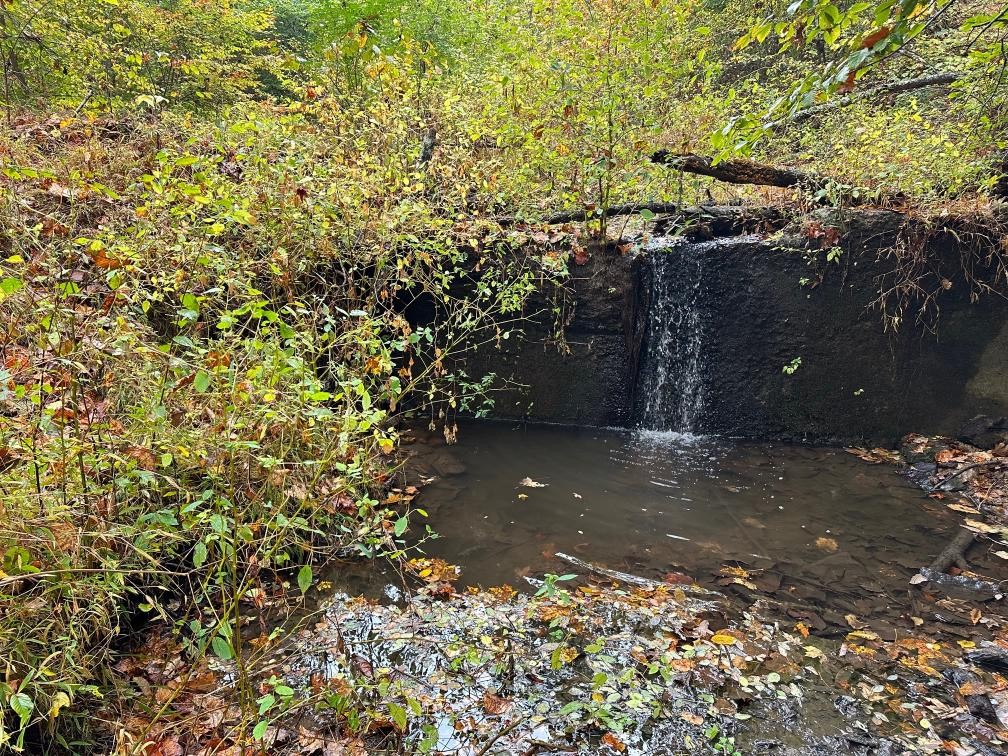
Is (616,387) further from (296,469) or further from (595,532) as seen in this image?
(296,469)

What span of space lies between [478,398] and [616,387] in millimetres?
1812

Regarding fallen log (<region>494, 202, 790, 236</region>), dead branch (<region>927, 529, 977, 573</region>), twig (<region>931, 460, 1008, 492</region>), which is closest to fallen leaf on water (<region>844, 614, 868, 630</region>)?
dead branch (<region>927, 529, 977, 573</region>)

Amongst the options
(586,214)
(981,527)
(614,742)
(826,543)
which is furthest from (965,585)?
(586,214)

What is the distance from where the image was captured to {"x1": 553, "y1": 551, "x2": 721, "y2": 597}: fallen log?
375cm

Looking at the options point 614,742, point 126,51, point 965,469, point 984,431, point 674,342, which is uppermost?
point 126,51

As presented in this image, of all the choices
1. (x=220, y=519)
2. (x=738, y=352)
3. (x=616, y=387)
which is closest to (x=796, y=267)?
(x=738, y=352)

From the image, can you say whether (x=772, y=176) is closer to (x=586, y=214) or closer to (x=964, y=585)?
(x=586, y=214)

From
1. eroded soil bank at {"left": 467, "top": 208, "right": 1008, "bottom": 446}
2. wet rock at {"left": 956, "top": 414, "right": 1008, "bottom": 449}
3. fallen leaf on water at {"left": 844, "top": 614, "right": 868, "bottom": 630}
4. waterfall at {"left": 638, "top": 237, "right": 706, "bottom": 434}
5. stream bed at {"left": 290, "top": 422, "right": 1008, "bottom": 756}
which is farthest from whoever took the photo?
waterfall at {"left": 638, "top": 237, "right": 706, "bottom": 434}

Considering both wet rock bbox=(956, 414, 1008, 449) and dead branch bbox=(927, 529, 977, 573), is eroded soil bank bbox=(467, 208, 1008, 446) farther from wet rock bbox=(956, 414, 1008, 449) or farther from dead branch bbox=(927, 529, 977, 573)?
dead branch bbox=(927, 529, 977, 573)

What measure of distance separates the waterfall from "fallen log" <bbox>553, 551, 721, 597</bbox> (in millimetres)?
3524

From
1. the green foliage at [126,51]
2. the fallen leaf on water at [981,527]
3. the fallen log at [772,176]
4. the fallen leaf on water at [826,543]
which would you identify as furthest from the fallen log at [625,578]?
the green foliage at [126,51]

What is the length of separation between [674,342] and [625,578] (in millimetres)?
3976

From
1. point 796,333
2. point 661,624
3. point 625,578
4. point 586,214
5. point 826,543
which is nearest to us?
point 661,624

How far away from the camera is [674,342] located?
23.4 feet
